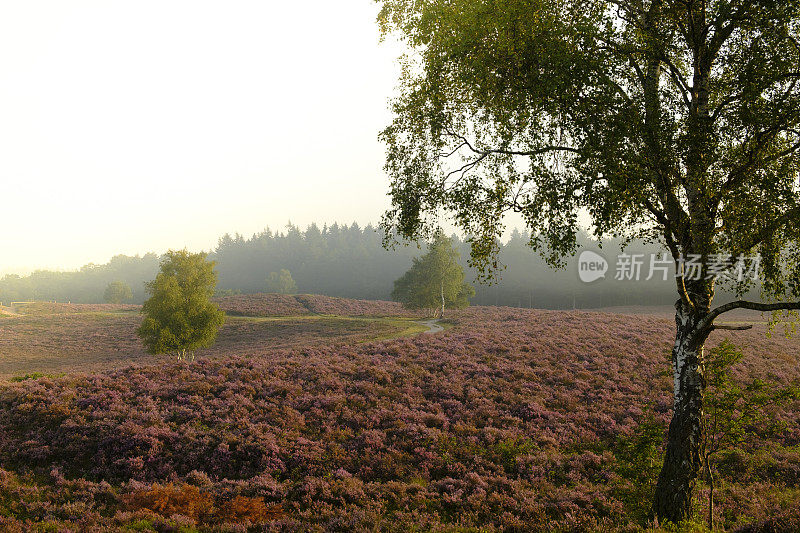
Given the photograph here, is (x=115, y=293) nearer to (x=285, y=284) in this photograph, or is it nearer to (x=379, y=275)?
(x=285, y=284)

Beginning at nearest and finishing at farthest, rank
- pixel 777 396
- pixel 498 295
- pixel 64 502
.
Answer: pixel 777 396 → pixel 64 502 → pixel 498 295

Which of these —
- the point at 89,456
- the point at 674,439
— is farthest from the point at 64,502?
the point at 674,439

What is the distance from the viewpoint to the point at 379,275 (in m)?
167

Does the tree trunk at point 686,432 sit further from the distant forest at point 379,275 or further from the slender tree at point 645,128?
the distant forest at point 379,275

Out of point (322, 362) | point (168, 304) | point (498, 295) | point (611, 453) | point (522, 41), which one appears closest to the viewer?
point (522, 41)

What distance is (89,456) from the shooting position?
14695 mm

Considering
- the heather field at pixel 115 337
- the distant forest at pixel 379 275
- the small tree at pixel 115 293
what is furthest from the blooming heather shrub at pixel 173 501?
the small tree at pixel 115 293

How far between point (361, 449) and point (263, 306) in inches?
2310

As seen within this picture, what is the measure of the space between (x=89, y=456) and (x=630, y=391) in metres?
25.9

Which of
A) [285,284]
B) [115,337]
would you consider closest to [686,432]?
[115,337]

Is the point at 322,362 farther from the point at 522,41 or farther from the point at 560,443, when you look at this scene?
the point at 522,41

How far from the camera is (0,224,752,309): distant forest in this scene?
10307 cm

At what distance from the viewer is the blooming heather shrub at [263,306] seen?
6581 centimetres

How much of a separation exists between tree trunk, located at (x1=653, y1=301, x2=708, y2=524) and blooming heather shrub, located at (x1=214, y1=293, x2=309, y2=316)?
202ft
